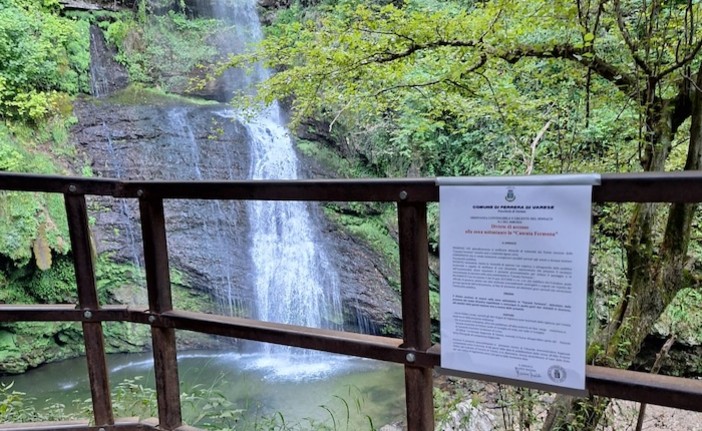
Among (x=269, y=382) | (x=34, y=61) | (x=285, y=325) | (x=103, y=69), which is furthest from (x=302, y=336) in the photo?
(x=103, y=69)

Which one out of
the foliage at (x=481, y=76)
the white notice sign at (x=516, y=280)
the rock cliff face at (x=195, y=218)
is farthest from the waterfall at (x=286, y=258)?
the white notice sign at (x=516, y=280)

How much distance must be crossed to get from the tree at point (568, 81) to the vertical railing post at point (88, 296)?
2389mm

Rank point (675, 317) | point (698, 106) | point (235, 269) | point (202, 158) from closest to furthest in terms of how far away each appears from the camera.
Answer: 1. point (698, 106)
2. point (675, 317)
3. point (235, 269)
4. point (202, 158)

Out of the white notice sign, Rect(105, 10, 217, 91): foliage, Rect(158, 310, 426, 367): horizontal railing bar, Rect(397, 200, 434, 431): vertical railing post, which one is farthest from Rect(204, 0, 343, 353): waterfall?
the white notice sign

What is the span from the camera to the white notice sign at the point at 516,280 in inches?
39.8

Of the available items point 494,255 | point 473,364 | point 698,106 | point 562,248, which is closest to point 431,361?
point 473,364

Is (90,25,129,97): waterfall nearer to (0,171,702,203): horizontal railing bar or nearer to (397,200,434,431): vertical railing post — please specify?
(0,171,702,203): horizontal railing bar

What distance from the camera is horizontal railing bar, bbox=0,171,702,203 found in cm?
95

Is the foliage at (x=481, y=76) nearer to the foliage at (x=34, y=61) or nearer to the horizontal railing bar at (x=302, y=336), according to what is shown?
the horizontal railing bar at (x=302, y=336)

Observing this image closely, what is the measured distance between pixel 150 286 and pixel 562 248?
126 centimetres

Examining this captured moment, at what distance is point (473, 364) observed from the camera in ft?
3.81

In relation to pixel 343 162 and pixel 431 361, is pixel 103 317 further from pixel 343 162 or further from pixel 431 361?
pixel 343 162

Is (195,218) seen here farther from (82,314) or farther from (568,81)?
(82,314)

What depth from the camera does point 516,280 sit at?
1072 millimetres
